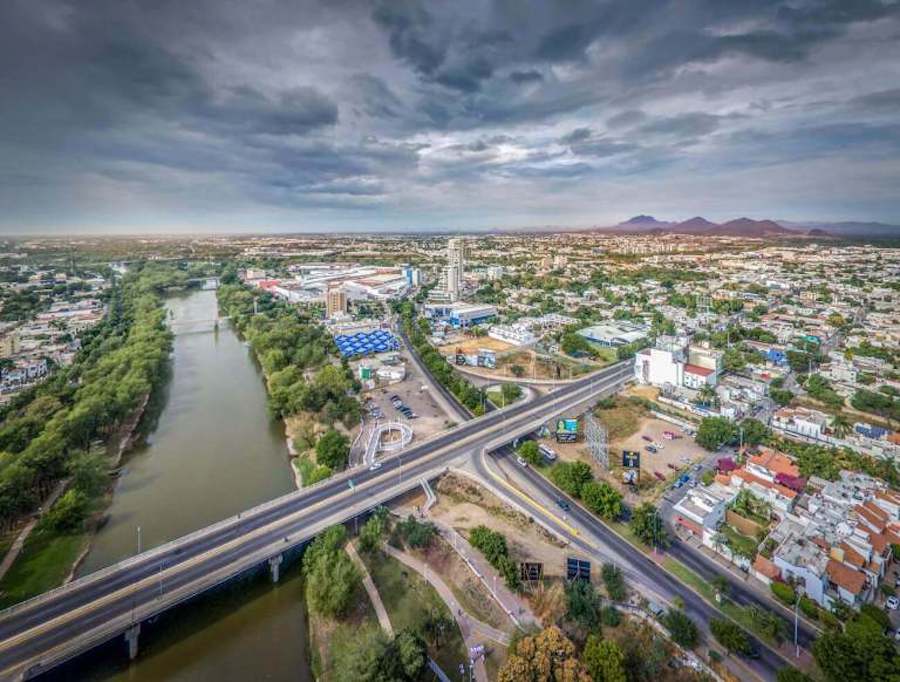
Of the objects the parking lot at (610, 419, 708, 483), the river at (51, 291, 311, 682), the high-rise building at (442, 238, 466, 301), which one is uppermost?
the high-rise building at (442, 238, 466, 301)

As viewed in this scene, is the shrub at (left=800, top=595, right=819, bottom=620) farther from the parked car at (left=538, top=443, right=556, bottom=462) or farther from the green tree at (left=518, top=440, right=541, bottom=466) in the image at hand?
the green tree at (left=518, top=440, right=541, bottom=466)

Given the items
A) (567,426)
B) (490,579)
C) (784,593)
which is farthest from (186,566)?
(784,593)

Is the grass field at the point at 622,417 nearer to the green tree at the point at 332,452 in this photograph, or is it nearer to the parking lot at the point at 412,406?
the parking lot at the point at 412,406

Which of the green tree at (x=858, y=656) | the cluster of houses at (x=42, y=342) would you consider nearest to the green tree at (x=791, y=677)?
the green tree at (x=858, y=656)

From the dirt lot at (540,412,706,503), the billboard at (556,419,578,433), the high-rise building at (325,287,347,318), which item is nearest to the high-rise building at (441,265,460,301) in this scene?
the high-rise building at (325,287,347,318)

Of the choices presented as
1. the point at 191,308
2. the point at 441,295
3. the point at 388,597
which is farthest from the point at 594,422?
the point at 191,308

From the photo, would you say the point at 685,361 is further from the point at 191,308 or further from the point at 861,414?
the point at 191,308
